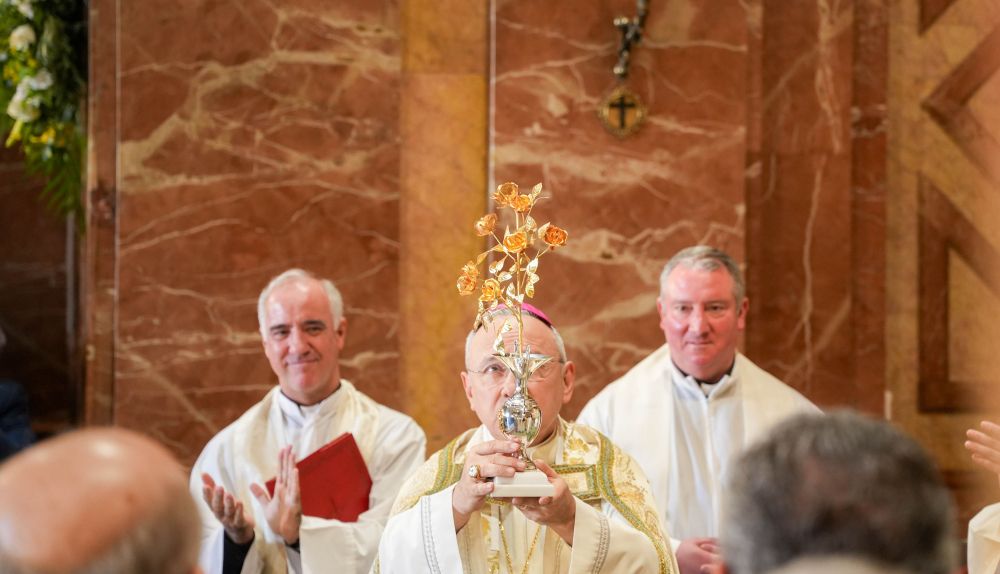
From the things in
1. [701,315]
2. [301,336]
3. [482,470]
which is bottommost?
[482,470]

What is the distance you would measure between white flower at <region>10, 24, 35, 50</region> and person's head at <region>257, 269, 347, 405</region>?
7.94 ft

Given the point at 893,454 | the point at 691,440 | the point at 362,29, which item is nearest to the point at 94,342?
the point at 362,29

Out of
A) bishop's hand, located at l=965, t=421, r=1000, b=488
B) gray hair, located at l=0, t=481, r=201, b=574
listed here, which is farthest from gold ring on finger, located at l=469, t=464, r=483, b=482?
gray hair, located at l=0, t=481, r=201, b=574

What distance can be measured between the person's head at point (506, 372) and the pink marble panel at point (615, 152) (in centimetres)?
240

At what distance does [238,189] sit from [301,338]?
143 centimetres

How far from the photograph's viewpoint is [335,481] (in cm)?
510

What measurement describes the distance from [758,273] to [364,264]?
85.4 inches

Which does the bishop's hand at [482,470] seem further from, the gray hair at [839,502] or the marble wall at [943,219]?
the marble wall at [943,219]

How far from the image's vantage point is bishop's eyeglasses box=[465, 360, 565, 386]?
4.05 meters

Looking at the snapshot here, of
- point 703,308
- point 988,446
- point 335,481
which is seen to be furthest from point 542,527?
point 703,308

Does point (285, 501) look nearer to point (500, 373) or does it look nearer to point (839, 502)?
point (500, 373)

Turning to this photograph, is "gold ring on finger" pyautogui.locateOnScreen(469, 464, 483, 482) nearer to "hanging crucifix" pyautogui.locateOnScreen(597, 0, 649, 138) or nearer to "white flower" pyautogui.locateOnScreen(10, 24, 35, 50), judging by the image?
"hanging crucifix" pyautogui.locateOnScreen(597, 0, 649, 138)

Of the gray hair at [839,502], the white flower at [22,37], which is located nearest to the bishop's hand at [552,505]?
the gray hair at [839,502]

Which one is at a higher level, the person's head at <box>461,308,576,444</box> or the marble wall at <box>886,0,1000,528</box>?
the marble wall at <box>886,0,1000,528</box>
